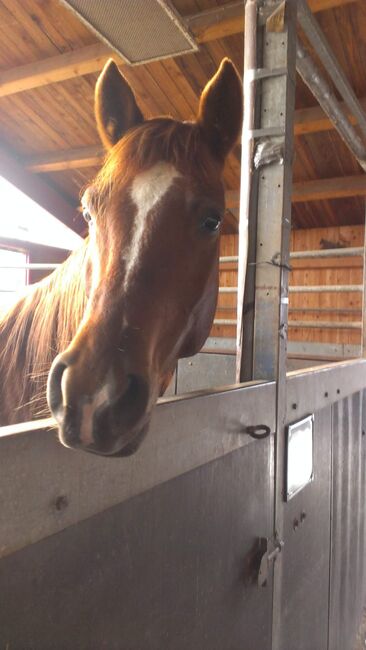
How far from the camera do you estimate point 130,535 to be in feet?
2.25

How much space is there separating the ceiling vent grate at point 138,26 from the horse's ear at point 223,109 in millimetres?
1130

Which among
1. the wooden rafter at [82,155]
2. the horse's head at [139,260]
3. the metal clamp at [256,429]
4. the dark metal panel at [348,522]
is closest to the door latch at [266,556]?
the metal clamp at [256,429]

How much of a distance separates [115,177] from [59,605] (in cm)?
74

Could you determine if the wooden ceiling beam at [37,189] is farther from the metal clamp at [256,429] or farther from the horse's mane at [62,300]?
the metal clamp at [256,429]

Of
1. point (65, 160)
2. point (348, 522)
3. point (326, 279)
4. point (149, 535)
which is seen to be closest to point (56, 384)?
point (149, 535)

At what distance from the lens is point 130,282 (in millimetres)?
723

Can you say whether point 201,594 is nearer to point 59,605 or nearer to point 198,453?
point 198,453

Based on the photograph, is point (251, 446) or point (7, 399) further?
point (7, 399)

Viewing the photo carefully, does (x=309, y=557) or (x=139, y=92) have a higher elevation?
(x=139, y=92)

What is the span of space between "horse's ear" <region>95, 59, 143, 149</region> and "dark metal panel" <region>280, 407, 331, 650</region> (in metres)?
1.18

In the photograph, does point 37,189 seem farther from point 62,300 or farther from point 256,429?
point 256,429

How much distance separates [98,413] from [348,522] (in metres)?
1.89

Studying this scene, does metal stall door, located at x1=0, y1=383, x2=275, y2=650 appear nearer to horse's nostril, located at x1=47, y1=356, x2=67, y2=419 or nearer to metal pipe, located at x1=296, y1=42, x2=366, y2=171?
horse's nostril, located at x1=47, y1=356, x2=67, y2=419

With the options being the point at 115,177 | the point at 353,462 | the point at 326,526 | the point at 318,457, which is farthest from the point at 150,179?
the point at 353,462
